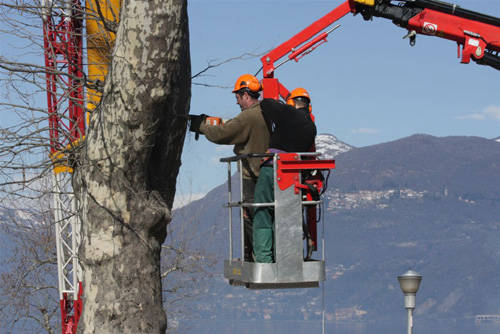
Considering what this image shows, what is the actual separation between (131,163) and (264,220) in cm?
159

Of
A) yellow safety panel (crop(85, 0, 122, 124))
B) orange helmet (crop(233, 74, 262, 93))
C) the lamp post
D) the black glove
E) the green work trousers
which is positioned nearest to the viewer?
the green work trousers

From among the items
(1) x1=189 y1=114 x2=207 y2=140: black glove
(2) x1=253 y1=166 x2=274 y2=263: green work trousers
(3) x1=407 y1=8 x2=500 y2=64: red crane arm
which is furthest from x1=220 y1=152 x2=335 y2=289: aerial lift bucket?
(3) x1=407 y1=8 x2=500 y2=64: red crane arm

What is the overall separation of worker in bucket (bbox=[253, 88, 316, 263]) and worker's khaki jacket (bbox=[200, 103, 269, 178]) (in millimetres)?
122

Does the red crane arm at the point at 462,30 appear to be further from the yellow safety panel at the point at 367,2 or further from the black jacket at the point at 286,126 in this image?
the black jacket at the point at 286,126

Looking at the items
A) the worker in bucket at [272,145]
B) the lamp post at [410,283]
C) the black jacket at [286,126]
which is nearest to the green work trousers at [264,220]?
the worker in bucket at [272,145]

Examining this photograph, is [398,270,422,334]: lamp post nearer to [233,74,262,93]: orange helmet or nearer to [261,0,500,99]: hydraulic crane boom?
[261,0,500,99]: hydraulic crane boom

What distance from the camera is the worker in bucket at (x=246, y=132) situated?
27.6ft

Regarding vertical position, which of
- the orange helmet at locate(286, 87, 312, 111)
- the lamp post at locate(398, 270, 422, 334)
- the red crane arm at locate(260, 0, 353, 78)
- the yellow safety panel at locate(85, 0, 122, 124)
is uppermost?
the red crane arm at locate(260, 0, 353, 78)

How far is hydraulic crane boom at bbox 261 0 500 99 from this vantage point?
13008mm

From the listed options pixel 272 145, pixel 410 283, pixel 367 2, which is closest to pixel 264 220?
pixel 272 145

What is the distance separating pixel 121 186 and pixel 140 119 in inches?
24.8

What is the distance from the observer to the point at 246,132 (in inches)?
337

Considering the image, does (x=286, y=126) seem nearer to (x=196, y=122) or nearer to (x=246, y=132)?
(x=246, y=132)

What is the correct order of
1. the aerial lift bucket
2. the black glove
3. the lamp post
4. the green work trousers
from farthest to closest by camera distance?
the lamp post
the black glove
the green work trousers
the aerial lift bucket
